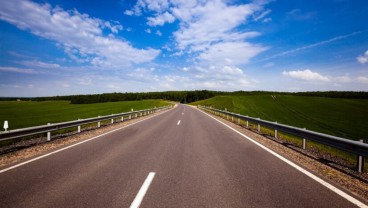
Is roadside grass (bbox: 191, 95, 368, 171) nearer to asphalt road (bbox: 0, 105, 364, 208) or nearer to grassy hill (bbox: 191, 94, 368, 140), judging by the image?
grassy hill (bbox: 191, 94, 368, 140)

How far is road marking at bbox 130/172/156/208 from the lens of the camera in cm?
391

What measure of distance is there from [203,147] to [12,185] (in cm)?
589

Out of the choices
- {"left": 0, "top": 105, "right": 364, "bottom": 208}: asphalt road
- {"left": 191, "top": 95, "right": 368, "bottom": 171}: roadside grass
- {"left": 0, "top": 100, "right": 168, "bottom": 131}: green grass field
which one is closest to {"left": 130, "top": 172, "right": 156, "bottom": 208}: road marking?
{"left": 0, "top": 105, "right": 364, "bottom": 208}: asphalt road

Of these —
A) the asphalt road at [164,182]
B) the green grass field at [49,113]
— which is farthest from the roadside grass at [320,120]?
the green grass field at [49,113]

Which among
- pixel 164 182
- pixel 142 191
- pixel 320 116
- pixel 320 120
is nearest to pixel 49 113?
pixel 320 120

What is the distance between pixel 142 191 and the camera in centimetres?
448

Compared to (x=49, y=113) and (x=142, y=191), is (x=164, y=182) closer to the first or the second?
(x=142, y=191)

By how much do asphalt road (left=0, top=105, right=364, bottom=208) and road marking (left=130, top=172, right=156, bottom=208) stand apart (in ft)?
0.22

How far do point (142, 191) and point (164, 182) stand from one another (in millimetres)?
636

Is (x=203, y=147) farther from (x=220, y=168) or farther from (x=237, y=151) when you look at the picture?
(x=220, y=168)

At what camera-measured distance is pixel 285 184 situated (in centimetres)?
498

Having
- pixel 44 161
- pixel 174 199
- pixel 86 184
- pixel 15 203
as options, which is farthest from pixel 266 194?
pixel 44 161

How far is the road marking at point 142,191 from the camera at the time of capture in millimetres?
3911

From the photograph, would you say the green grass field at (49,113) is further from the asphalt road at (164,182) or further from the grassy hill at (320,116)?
the grassy hill at (320,116)
